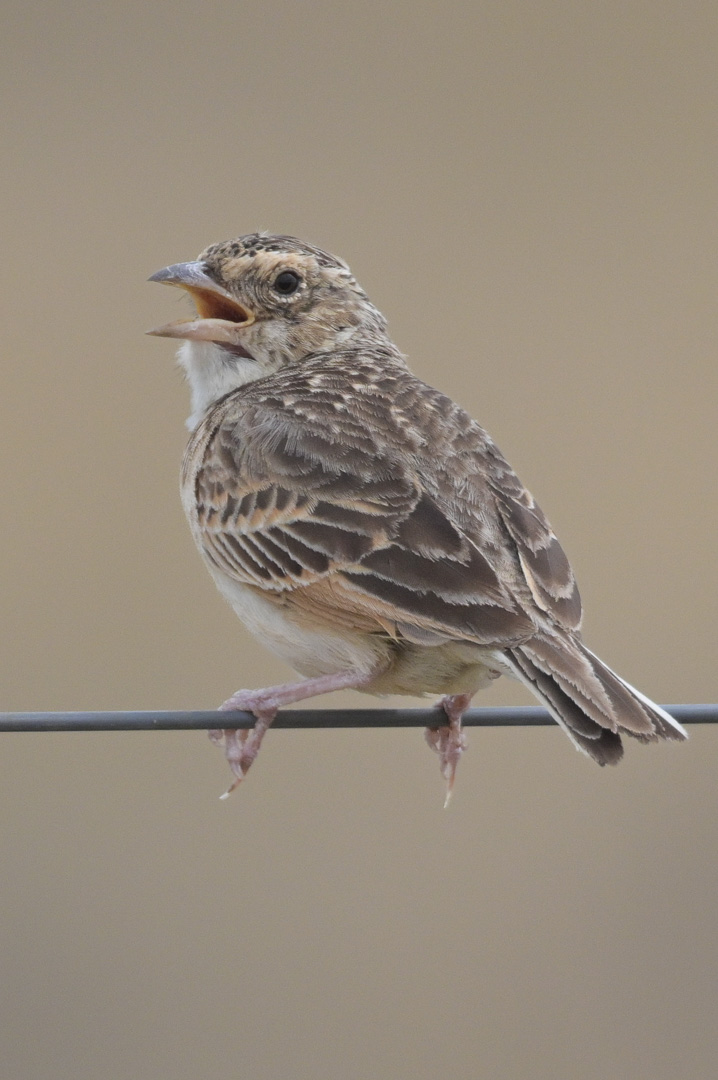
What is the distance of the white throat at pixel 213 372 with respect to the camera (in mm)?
5738

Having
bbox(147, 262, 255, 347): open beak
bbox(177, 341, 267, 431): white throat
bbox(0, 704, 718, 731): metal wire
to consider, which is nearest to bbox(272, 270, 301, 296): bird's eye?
bbox(147, 262, 255, 347): open beak

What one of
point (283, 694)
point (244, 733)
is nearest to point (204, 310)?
point (244, 733)

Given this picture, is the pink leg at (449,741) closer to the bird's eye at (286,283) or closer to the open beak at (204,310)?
the open beak at (204,310)

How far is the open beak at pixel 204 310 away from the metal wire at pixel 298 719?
1.75 metres

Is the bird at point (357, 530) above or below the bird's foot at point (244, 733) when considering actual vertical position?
above

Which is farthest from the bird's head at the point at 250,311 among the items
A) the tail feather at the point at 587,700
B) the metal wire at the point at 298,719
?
the tail feather at the point at 587,700

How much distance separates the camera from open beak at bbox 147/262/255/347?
5.59 meters

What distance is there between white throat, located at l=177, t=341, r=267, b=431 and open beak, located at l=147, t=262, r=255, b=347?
66mm

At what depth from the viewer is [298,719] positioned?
4.20m

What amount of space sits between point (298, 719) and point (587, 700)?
0.80 m

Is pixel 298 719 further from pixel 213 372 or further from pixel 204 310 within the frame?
pixel 204 310

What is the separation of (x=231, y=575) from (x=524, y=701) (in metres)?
4.39

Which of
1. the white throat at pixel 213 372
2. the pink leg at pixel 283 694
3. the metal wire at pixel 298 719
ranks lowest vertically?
the metal wire at pixel 298 719

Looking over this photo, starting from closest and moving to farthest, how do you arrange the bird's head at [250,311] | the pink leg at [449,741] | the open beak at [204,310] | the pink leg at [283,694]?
the pink leg at [283,694] < the pink leg at [449,741] < the open beak at [204,310] < the bird's head at [250,311]
